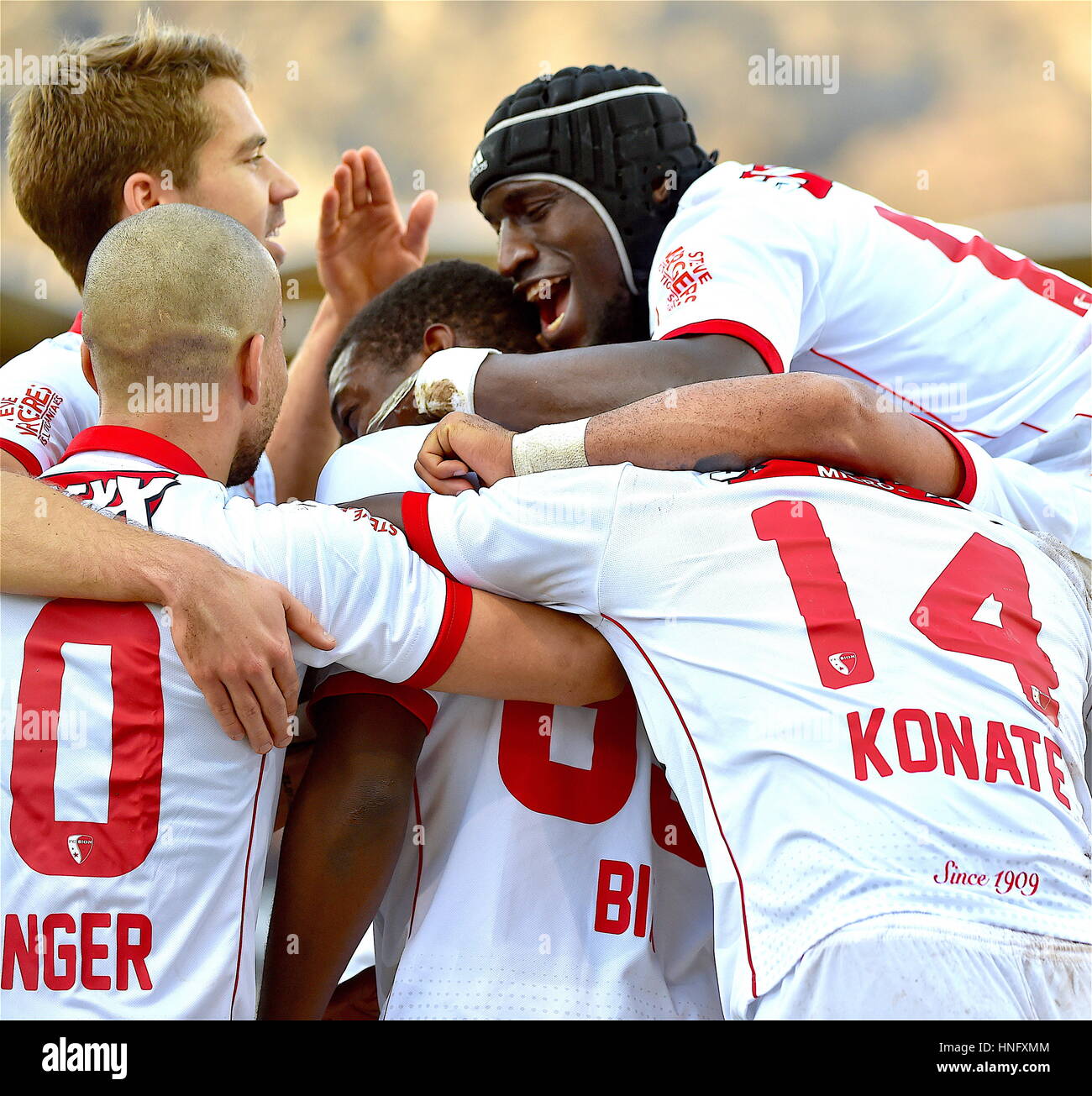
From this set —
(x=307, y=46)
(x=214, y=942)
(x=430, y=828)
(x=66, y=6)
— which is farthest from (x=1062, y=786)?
(x=307, y=46)

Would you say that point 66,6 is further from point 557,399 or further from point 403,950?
point 403,950

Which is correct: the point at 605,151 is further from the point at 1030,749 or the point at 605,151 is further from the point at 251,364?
the point at 1030,749

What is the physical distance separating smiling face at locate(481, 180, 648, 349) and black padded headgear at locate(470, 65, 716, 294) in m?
0.04

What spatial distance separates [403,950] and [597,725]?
0.52 meters

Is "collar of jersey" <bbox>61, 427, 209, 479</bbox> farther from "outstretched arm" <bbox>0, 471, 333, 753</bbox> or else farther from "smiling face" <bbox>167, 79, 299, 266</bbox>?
"smiling face" <bbox>167, 79, 299, 266</bbox>

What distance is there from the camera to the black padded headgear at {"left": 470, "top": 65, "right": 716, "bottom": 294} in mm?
3143

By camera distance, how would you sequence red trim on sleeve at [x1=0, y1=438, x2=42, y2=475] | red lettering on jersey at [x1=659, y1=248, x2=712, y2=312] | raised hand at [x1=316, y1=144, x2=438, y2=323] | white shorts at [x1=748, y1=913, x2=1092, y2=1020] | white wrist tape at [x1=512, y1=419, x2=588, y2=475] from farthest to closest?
raised hand at [x1=316, y1=144, x2=438, y2=323], red lettering on jersey at [x1=659, y1=248, x2=712, y2=312], red trim on sleeve at [x1=0, y1=438, x2=42, y2=475], white wrist tape at [x1=512, y1=419, x2=588, y2=475], white shorts at [x1=748, y1=913, x2=1092, y2=1020]

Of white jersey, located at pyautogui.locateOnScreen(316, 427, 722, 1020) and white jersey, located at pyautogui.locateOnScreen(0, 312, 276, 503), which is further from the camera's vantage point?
white jersey, located at pyautogui.locateOnScreen(0, 312, 276, 503)

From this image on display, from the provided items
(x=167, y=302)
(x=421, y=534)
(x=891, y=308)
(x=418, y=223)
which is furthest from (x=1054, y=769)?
(x=418, y=223)

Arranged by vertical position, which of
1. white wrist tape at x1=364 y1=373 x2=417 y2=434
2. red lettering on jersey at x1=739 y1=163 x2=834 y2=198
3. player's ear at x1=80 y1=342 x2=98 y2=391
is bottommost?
player's ear at x1=80 y1=342 x2=98 y2=391

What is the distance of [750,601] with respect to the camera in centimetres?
190

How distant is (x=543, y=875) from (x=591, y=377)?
39.8 inches

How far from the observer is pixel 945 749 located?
179 cm

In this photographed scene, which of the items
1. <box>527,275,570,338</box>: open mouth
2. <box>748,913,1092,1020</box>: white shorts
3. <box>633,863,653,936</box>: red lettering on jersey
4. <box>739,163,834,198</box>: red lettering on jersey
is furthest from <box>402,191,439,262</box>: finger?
<box>748,913,1092,1020</box>: white shorts
